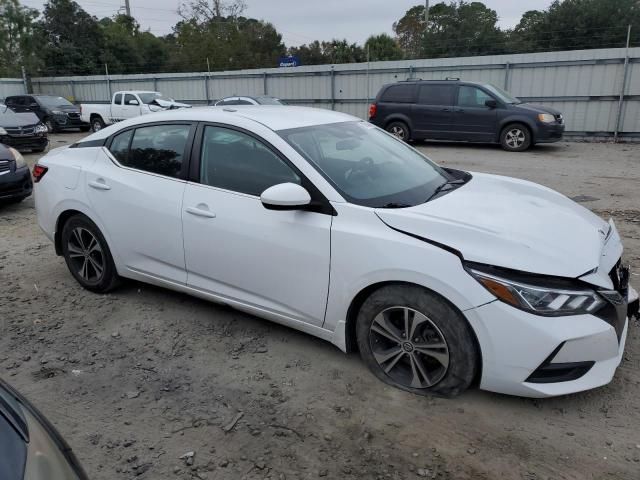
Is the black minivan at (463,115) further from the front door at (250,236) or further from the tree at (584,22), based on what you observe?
the tree at (584,22)

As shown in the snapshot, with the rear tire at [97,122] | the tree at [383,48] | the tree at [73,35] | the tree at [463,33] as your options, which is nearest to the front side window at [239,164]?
the rear tire at [97,122]

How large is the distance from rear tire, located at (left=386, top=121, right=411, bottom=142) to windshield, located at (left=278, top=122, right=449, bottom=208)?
38.0ft

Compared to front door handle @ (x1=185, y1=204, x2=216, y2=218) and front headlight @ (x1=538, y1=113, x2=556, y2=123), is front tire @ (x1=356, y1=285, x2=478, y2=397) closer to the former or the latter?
front door handle @ (x1=185, y1=204, x2=216, y2=218)

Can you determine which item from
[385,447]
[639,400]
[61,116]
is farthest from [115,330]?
[61,116]

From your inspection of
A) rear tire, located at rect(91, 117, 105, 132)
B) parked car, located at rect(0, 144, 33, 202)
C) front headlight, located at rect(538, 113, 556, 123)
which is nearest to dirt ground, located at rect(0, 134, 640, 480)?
parked car, located at rect(0, 144, 33, 202)

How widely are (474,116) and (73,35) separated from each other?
40.2m

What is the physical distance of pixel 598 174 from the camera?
34.7 feet

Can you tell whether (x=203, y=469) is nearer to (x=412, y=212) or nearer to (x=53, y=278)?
(x=412, y=212)

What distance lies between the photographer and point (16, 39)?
32.2 m

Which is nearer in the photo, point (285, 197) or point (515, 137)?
point (285, 197)

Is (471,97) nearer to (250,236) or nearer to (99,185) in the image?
(99,185)

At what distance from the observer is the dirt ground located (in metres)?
2.63

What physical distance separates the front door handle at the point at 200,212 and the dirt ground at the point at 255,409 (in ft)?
2.95

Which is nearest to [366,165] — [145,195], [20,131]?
[145,195]
